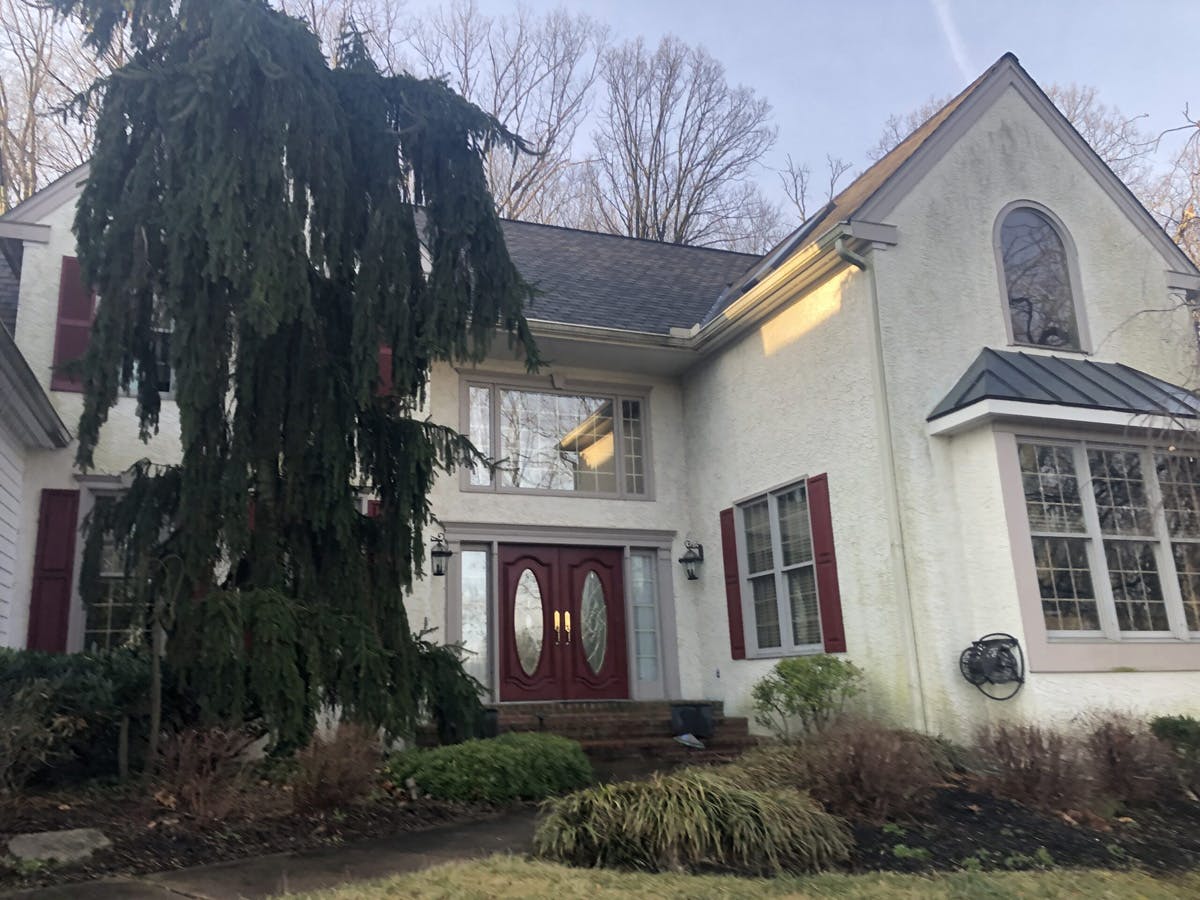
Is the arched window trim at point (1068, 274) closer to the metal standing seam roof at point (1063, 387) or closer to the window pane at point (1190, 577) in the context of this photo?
the metal standing seam roof at point (1063, 387)

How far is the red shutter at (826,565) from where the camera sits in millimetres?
9055

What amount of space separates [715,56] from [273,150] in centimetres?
2113

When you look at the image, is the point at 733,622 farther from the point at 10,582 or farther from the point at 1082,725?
the point at 10,582

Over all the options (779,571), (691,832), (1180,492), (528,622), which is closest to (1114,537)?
(1180,492)

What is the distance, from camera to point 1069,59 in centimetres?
Result: 878

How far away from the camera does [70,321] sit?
9.67 metres

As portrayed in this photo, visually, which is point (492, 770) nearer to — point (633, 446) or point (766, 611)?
point (766, 611)

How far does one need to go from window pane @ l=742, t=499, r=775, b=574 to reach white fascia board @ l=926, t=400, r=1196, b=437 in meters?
2.37

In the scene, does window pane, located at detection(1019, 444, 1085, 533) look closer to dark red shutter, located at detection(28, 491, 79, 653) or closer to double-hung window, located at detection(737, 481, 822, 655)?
double-hung window, located at detection(737, 481, 822, 655)

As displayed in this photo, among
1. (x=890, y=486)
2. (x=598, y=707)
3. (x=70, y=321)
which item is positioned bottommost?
(x=598, y=707)

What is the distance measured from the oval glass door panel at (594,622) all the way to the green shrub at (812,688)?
2744mm

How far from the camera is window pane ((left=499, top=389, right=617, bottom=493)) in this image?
11.4 metres

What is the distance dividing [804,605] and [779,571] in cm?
52

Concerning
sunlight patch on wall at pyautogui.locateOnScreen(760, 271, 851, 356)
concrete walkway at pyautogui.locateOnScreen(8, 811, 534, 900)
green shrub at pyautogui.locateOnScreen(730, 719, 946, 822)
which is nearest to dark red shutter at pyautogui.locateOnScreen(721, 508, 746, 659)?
sunlight patch on wall at pyautogui.locateOnScreen(760, 271, 851, 356)
